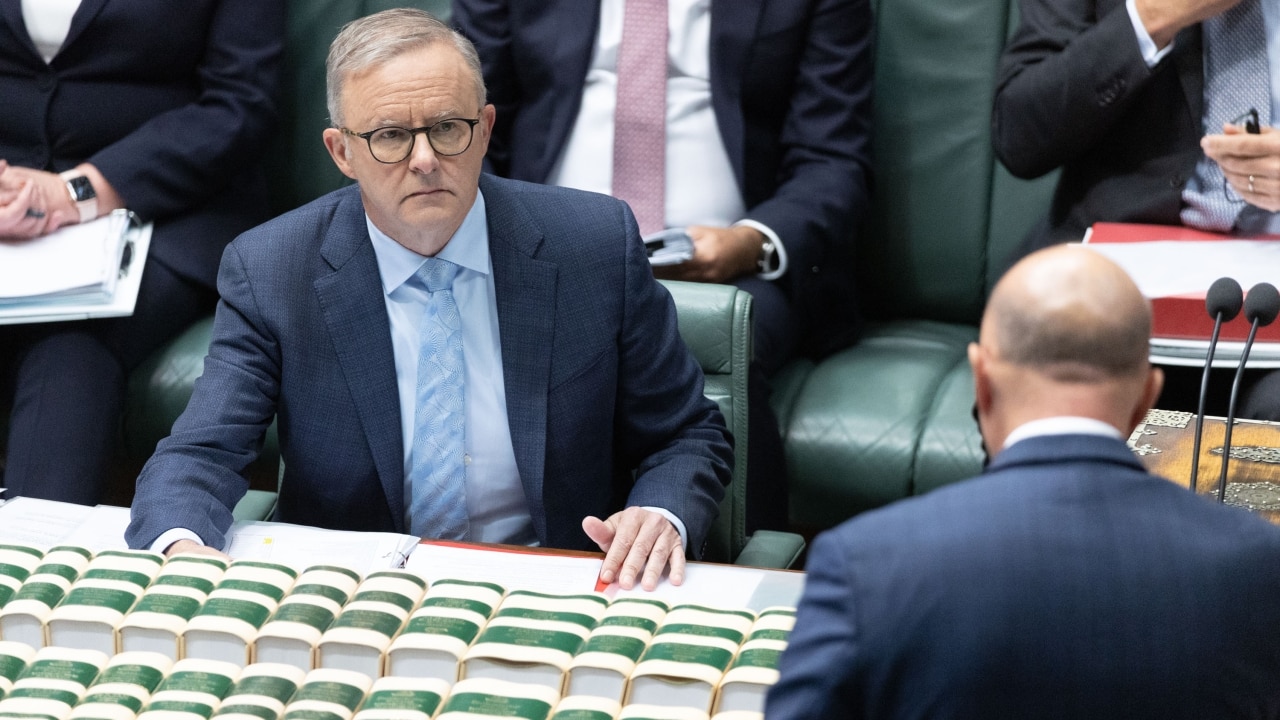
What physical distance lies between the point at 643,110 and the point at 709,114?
5.2 inches

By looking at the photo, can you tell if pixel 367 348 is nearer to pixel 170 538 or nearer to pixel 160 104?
pixel 170 538

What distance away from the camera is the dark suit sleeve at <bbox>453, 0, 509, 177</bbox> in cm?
298

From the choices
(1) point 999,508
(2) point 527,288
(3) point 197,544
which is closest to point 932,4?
(2) point 527,288

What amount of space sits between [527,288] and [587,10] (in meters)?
1.08

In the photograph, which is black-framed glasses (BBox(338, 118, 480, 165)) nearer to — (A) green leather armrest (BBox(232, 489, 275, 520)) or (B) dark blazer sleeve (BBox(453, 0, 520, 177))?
(A) green leather armrest (BBox(232, 489, 275, 520))

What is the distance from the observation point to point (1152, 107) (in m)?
2.63

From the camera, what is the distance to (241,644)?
4.54 ft

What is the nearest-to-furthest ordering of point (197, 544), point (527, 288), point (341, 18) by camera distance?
point (197, 544), point (527, 288), point (341, 18)

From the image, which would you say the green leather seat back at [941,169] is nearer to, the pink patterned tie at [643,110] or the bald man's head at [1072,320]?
the pink patterned tie at [643,110]

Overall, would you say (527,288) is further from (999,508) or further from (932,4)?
(932,4)

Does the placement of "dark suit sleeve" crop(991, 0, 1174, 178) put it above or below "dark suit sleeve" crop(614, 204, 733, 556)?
above

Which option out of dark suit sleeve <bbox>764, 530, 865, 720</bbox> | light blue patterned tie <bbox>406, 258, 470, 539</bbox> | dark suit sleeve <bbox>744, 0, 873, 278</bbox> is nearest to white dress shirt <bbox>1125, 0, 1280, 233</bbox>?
dark suit sleeve <bbox>744, 0, 873, 278</bbox>

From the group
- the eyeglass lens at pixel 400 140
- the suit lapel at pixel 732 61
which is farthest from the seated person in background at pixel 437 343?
the suit lapel at pixel 732 61

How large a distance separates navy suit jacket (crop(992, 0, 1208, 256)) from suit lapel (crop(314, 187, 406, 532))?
1275 mm
